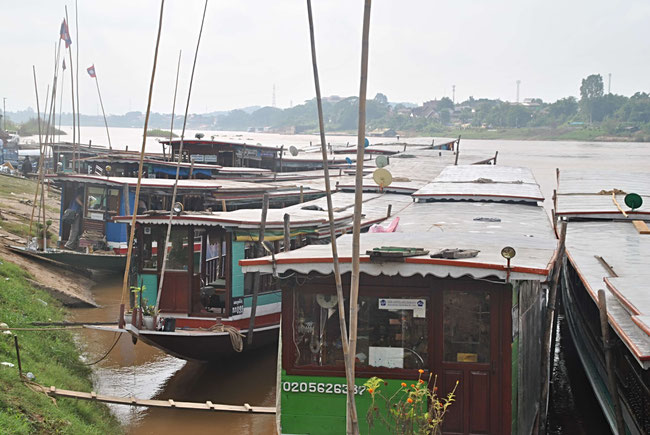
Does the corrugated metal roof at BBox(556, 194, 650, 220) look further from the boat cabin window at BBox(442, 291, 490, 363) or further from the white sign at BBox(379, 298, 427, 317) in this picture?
the white sign at BBox(379, 298, 427, 317)

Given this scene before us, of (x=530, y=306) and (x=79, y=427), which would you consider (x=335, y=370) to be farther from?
(x=79, y=427)

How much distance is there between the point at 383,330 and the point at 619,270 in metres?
3.13

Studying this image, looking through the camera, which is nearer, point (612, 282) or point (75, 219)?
point (612, 282)

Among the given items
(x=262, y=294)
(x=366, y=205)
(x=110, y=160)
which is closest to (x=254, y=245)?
(x=262, y=294)

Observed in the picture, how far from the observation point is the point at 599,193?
12.2 metres

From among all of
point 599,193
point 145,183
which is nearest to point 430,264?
point 599,193

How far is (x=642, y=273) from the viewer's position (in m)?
7.08

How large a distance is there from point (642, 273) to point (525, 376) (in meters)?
1.71

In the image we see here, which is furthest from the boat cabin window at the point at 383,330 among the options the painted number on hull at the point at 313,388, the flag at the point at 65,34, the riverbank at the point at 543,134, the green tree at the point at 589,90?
the green tree at the point at 589,90

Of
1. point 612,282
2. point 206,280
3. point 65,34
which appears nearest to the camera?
point 612,282

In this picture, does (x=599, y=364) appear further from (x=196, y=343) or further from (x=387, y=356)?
(x=196, y=343)

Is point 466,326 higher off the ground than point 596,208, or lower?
lower

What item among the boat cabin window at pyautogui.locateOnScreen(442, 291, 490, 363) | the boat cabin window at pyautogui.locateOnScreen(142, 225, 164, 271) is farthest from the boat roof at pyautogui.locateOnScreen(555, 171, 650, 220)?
the boat cabin window at pyautogui.locateOnScreen(442, 291, 490, 363)

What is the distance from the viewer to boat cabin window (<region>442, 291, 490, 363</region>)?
5.44 meters
